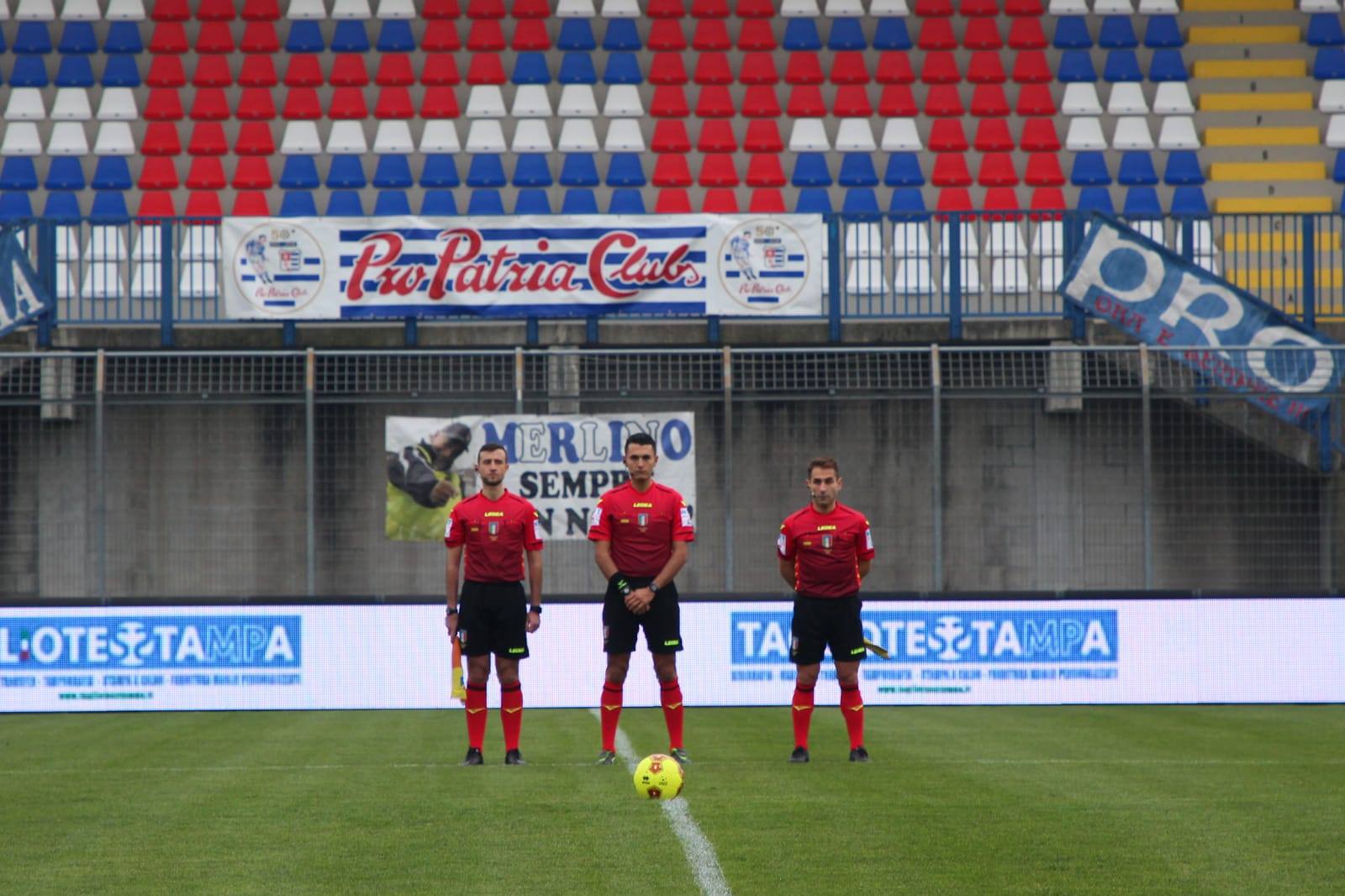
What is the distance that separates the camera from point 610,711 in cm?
1051

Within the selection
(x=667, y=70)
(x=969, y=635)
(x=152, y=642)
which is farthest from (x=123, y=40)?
(x=969, y=635)

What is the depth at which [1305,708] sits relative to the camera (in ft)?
48.4

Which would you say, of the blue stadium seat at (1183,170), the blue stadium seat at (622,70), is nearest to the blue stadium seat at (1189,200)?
the blue stadium seat at (1183,170)

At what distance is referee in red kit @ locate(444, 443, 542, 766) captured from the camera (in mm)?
10453

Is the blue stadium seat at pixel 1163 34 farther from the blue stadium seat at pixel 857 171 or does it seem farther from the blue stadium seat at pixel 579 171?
the blue stadium seat at pixel 579 171

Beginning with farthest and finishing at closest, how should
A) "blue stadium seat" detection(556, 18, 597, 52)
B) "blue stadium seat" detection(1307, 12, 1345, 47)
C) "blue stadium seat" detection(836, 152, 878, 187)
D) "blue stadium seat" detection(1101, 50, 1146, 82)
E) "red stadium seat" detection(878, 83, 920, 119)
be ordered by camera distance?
"blue stadium seat" detection(1307, 12, 1345, 47) < "blue stadium seat" detection(1101, 50, 1146, 82) < "blue stadium seat" detection(556, 18, 597, 52) < "red stadium seat" detection(878, 83, 920, 119) < "blue stadium seat" detection(836, 152, 878, 187)

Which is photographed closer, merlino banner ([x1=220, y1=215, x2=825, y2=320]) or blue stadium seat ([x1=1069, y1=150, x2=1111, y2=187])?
merlino banner ([x1=220, y1=215, x2=825, y2=320])

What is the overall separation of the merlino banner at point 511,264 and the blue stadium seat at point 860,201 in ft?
14.2

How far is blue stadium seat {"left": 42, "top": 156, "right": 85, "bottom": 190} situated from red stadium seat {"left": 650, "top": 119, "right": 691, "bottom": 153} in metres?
7.66

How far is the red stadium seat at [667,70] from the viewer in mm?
24844

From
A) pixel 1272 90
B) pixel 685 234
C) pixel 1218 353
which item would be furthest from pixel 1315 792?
pixel 1272 90

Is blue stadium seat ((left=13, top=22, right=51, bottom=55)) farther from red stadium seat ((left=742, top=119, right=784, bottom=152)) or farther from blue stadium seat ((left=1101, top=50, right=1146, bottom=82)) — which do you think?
blue stadium seat ((left=1101, top=50, right=1146, bottom=82))

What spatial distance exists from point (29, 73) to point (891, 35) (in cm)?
1227

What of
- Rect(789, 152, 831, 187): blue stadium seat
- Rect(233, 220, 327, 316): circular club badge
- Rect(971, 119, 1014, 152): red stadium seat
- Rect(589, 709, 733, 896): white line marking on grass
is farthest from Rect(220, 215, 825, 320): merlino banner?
Rect(589, 709, 733, 896): white line marking on grass
